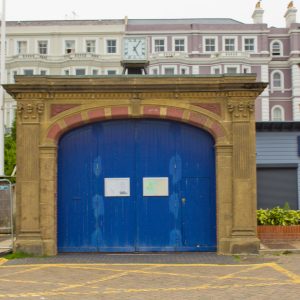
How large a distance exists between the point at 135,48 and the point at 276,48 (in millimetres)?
48411

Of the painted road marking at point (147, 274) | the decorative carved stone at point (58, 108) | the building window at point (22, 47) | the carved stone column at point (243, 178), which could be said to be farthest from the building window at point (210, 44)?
the painted road marking at point (147, 274)

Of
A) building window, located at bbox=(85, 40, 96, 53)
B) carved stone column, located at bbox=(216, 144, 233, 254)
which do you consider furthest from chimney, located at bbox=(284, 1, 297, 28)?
carved stone column, located at bbox=(216, 144, 233, 254)

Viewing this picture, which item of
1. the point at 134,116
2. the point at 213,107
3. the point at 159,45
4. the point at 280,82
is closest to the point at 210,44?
the point at 159,45

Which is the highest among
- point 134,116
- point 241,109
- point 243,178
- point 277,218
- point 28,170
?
point 241,109

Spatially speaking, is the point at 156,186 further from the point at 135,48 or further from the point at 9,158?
the point at 9,158

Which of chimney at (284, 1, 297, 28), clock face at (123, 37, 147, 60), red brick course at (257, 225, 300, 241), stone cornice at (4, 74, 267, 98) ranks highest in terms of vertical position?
chimney at (284, 1, 297, 28)

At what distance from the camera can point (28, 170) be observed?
537 inches

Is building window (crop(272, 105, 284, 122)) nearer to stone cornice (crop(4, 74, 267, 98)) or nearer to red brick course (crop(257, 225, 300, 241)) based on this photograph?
red brick course (crop(257, 225, 300, 241))

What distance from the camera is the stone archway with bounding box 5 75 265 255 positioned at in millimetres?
13562

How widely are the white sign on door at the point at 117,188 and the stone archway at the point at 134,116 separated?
52.1 inches

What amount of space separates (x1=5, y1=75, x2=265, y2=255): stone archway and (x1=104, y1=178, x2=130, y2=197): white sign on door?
4.34 feet

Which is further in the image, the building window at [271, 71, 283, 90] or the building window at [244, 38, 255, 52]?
the building window at [271, 71, 283, 90]

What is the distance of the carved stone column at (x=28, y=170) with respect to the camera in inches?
533

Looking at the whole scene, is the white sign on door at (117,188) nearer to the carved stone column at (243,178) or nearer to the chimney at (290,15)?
the carved stone column at (243,178)
